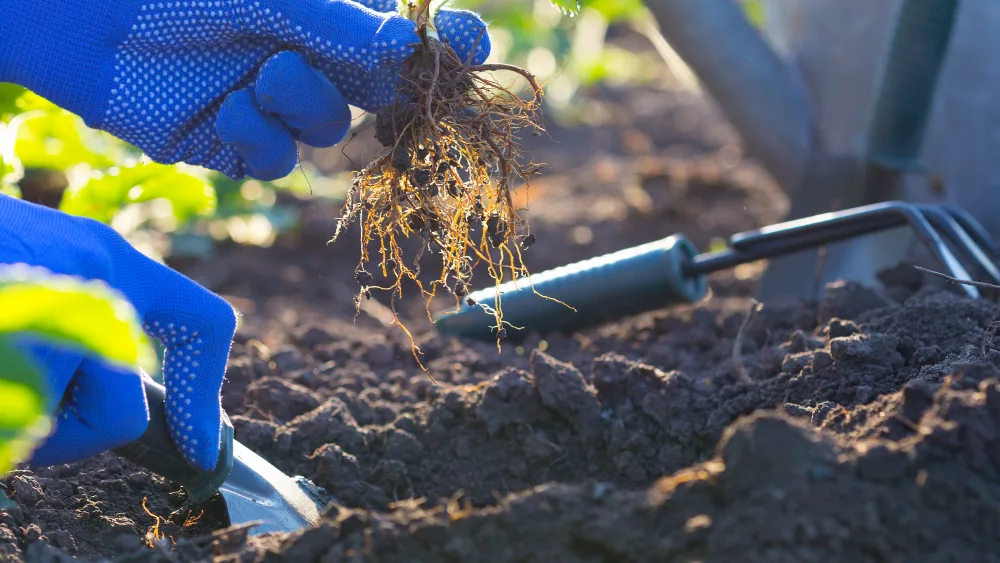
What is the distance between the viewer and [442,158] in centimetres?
176

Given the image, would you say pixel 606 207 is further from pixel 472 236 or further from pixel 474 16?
pixel 474 16

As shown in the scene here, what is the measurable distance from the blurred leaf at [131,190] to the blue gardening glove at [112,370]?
0.81 m

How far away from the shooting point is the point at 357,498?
5.53ft

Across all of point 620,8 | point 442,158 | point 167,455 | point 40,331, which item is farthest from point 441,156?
point 620,8

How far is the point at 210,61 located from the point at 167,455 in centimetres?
71

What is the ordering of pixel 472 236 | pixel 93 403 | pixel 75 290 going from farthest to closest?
pixel 472 236 < pixel 93 403 < pixel 75 290

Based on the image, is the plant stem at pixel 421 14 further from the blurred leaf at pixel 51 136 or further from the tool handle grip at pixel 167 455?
the blurred leaf at pixel 51 136

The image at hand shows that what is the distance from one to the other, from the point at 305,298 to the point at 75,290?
8.12ft

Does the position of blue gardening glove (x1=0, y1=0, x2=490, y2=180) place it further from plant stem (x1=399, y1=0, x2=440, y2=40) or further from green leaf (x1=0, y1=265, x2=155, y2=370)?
green leaf (x1=0, y1=265, x2=155, y2=370)

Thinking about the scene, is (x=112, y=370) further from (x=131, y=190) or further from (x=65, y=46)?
(x=131, y=190)

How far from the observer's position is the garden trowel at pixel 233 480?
152 cm

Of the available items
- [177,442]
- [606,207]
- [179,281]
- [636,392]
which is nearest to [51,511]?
[177,442]

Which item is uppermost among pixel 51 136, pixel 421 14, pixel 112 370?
pixel 421 14

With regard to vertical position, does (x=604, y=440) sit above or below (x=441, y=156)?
below
